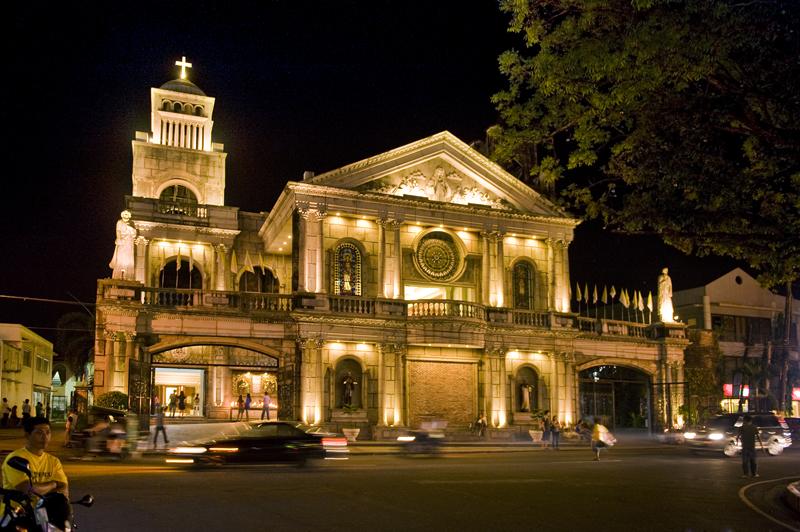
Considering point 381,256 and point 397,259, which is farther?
point 397,259

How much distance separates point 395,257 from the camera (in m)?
36.6

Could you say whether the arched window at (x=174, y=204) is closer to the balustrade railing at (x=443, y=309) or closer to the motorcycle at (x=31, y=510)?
the balustrade railing at (x=443, y=309)

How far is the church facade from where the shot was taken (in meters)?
33.9

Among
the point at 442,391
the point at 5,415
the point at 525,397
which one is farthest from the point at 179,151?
the point at 525,397

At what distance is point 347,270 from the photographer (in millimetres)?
36594

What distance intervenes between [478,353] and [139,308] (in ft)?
52.6

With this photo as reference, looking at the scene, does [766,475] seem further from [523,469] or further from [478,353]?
[478,353]

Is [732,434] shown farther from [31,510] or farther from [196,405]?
[31,510]

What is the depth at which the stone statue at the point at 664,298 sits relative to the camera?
142 feet

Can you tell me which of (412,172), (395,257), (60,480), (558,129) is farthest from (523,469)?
(412,172)

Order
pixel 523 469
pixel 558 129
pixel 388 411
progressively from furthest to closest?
1. pixel 388 411
2. pixel 523 469
3. pixel 558 129

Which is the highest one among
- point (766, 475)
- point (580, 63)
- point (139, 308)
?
point (580, 63)

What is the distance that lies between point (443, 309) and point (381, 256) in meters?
3.92

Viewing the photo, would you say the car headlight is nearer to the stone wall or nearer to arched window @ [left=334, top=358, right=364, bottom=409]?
arched window @ [left=334, top=358, right=364, bottom=409]
